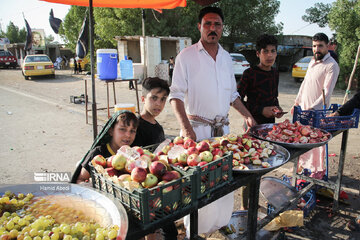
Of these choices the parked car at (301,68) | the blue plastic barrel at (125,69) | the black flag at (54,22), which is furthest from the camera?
the parked car at (301,68)

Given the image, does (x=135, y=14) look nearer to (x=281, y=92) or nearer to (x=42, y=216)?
(x=281, y=92)

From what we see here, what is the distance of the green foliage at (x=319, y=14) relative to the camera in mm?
29703

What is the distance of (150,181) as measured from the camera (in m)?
1.35

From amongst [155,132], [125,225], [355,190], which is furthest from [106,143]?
[355,190]

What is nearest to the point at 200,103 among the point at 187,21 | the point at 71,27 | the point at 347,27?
the point at 347,27

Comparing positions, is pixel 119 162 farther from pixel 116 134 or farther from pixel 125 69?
pixel 125 69

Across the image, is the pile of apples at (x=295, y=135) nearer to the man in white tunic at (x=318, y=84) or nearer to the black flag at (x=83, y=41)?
the man in white tunic at (x=318, y=84)

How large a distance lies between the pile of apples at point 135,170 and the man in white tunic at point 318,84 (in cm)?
303

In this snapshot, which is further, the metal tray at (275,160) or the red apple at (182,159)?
the metal tray at (275,160)

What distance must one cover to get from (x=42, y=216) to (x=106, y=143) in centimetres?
109

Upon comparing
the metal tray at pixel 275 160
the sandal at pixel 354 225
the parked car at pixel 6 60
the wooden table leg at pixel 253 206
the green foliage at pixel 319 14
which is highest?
the green foliage at pixel 319 14

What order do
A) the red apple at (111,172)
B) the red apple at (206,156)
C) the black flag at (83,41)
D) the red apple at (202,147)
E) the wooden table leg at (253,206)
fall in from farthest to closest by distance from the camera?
1. the black flag at (83,41)
2. the wooden table leg at (253,206)
3. the red apple at (202,147)
4. the red apple at (206,156)
5. the red apple at (111,172)

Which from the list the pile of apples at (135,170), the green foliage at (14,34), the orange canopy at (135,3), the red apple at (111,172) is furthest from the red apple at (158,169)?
the green foliage at (14,34)

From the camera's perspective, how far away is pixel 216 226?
100 inches
